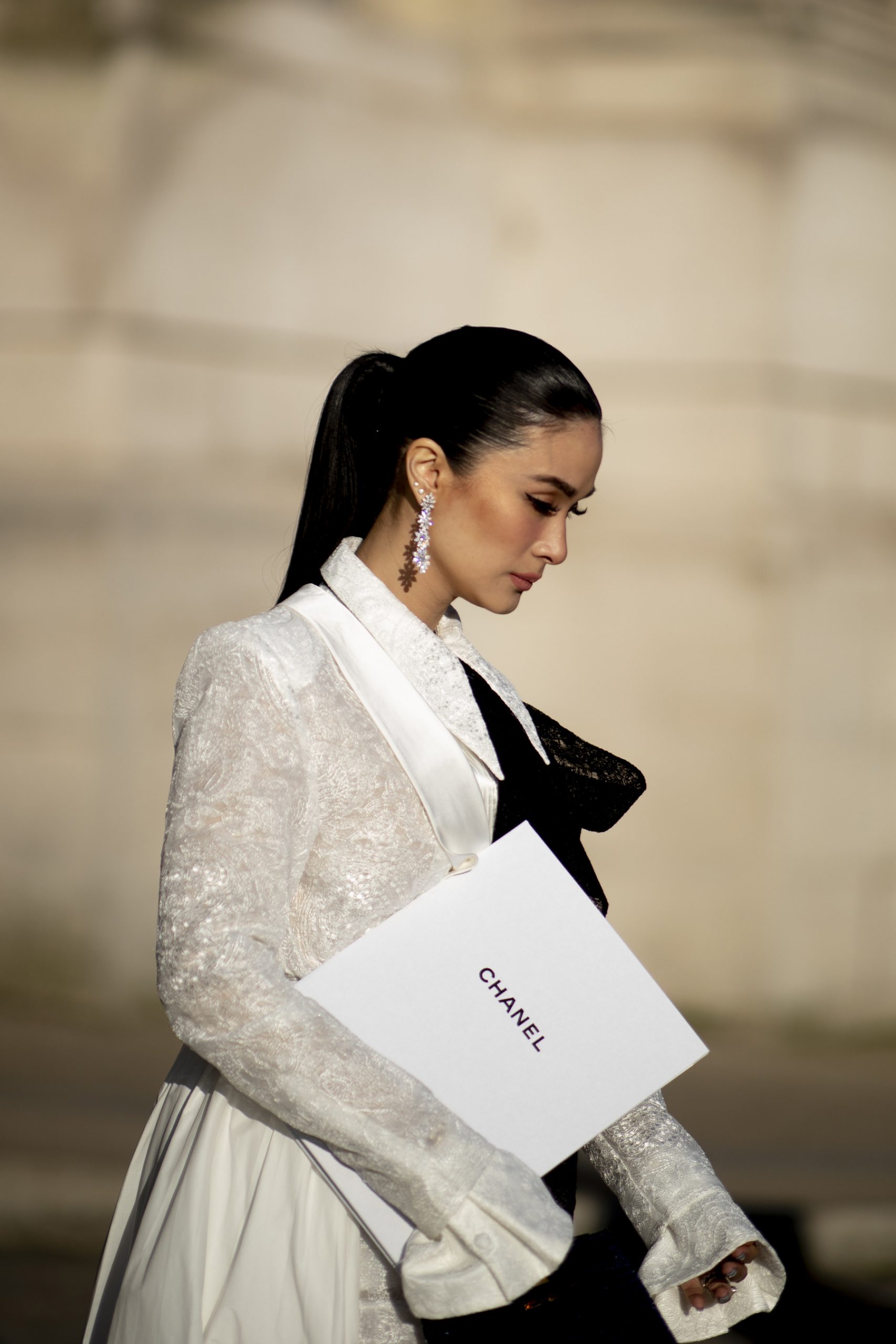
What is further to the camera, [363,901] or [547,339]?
[547,339]

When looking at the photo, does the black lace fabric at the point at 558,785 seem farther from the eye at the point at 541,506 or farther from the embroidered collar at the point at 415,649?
the eye at the point at 541,506

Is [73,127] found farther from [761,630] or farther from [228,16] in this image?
[761,630]

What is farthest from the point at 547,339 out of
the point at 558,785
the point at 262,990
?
the point at 262,990

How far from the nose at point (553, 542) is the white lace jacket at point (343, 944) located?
16cm

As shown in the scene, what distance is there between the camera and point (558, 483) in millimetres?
1479

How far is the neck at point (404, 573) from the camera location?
1.53m

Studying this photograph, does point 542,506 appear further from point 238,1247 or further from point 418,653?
point 238,1247

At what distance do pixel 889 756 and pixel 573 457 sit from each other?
436cm

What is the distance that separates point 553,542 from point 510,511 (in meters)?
0.06

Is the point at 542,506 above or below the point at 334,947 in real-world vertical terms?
above

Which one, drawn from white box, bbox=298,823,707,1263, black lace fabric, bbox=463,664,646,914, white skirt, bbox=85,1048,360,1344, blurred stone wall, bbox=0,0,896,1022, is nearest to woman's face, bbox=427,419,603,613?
black lace fabric, bbox=463,664,646,914

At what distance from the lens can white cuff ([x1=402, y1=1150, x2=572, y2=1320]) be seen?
112 centimetres

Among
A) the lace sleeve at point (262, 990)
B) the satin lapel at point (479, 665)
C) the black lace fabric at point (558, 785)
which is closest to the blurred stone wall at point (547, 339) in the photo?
the black lace fabric at point (558, 785)

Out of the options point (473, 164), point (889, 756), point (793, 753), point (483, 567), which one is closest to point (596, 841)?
point (793, 753)
